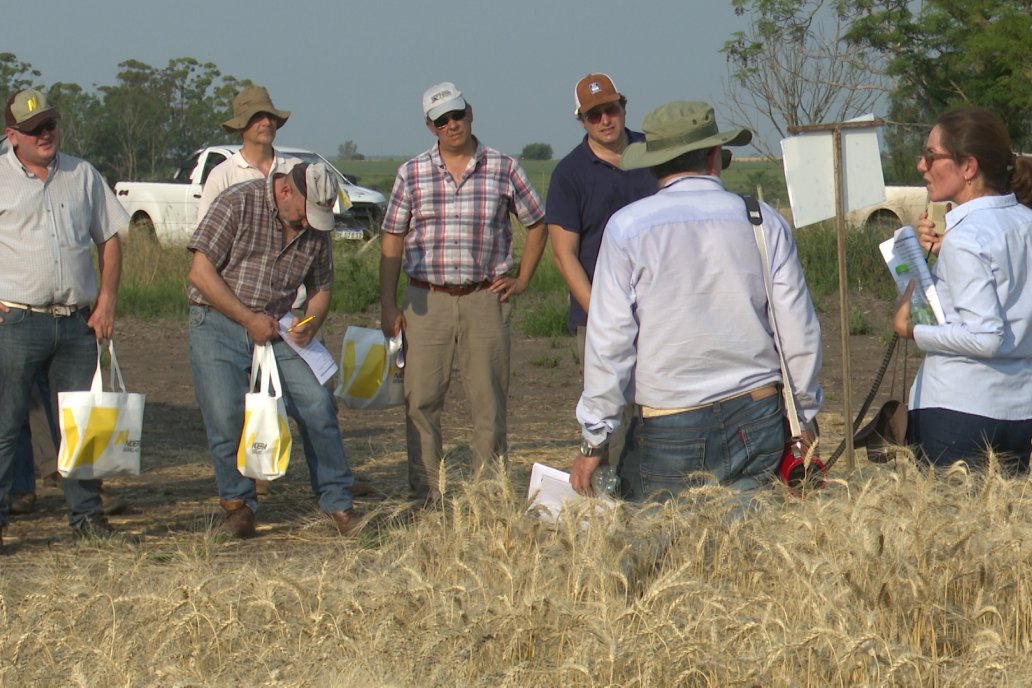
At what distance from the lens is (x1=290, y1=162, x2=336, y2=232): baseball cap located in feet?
22.3

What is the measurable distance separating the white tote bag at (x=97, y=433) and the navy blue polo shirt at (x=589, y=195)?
6.63 ft

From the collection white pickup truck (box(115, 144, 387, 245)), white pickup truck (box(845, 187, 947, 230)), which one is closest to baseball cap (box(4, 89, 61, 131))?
white pickup truck (box(115, 144, 387, 245))

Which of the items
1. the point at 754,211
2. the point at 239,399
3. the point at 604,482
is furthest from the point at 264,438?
the point at 754,211

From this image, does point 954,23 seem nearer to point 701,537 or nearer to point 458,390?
point 458,390

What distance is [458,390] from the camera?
12742 millimetres

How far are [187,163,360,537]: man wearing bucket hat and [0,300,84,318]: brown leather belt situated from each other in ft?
1.79

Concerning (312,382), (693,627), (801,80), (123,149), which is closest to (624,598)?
(693,627)

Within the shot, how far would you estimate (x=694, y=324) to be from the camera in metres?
4.75

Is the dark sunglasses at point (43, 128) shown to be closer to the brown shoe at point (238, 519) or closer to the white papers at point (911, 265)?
the brown shoe at point (238, 519)

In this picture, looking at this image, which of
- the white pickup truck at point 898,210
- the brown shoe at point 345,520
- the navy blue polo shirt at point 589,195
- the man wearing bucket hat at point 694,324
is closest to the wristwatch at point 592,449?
the man wearing bucket hat at point 694,324

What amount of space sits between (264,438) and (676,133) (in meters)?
2.80

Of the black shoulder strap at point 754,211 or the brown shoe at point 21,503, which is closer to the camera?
the black shoulder strap at point 754,211

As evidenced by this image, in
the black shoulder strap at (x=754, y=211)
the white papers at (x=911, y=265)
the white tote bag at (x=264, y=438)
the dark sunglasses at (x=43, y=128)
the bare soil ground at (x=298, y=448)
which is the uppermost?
the dark sunglasses at (x=43, y=128)

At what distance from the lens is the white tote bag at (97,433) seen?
21.8ft
